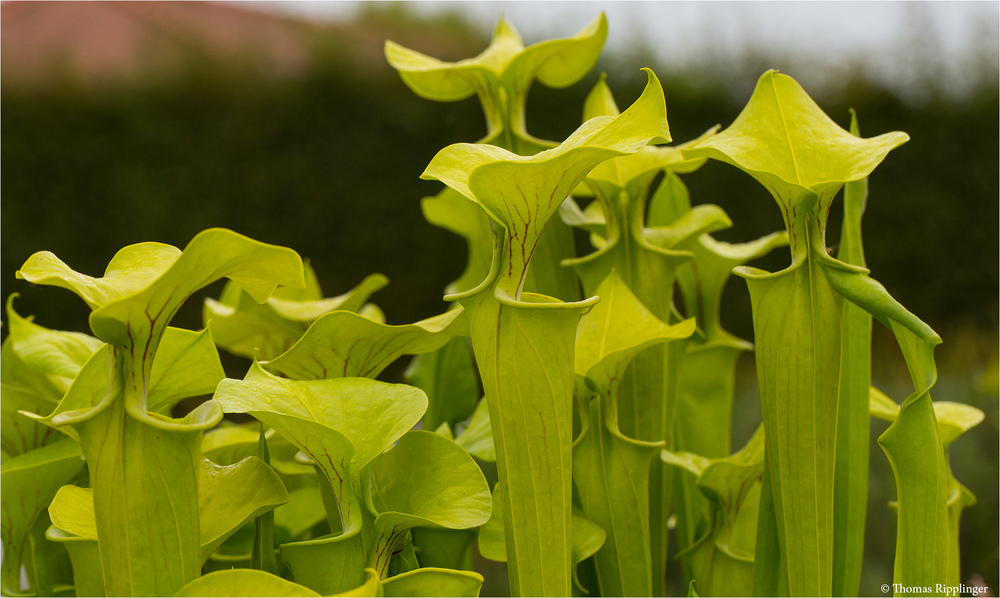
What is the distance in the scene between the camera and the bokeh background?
7.71 ft

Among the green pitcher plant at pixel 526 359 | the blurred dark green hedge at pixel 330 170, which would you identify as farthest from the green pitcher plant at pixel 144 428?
the blurred dark green hedge at pixel 330 170

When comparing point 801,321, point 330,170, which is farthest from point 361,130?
point 801,321

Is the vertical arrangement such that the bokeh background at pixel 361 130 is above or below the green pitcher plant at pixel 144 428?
above

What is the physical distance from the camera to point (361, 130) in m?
2.48

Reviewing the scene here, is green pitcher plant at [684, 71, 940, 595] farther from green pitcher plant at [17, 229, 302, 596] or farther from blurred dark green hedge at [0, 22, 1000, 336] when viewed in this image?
blurred dark green hedge at [0, 22, 1000, 336]

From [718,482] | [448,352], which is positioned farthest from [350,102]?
[718,482]

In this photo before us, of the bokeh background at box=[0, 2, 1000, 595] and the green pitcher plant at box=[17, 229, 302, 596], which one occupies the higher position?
the bokeh background at box=[0, 2, 1000, 595]

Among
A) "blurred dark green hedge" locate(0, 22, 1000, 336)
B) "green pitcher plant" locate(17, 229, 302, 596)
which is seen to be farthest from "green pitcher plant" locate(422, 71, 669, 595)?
"blurred dark green hedge" locate(0, 22, 1000, 336)

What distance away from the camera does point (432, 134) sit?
249cm

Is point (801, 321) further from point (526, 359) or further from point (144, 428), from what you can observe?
point (144, 428)

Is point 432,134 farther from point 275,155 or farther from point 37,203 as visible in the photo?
point 37,203

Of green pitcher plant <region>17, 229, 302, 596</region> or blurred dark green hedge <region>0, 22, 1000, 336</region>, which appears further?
blurred dark green hedge <region>0, 22, 1000, 336</region>

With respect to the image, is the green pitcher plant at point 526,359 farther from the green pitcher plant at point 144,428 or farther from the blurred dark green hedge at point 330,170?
the blurred dark green hedge at point 330,170

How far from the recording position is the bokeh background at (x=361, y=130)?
2.35 m
